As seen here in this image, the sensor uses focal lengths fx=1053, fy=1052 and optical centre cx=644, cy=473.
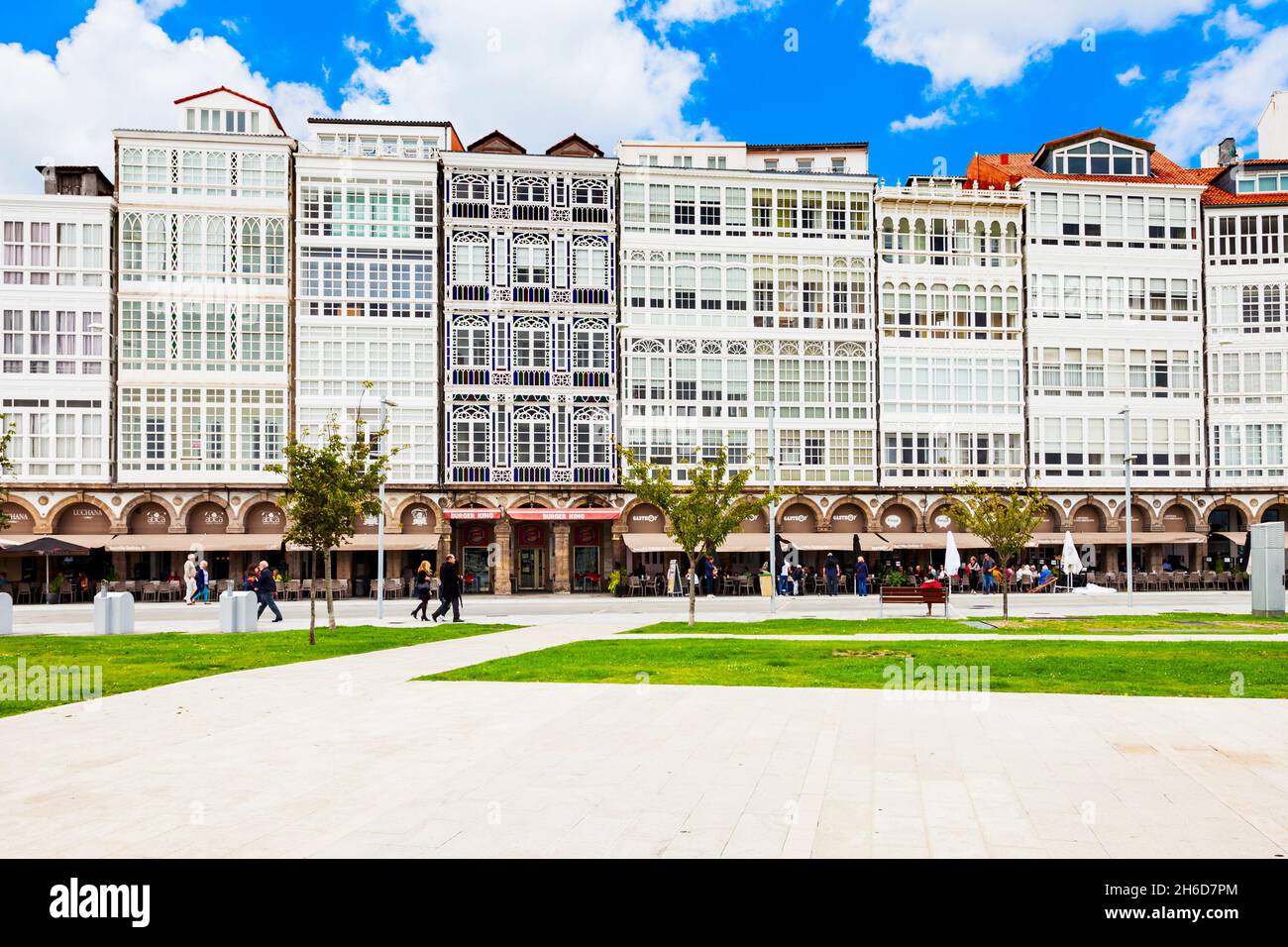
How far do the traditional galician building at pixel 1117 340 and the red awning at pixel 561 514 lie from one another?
21322 millimetres

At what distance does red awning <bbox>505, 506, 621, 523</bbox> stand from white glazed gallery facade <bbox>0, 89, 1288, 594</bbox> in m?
0.23

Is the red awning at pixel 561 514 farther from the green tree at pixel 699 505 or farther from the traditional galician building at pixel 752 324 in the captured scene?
the green tree at pixel 699 505

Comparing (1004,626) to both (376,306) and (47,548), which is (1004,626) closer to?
(376,306)

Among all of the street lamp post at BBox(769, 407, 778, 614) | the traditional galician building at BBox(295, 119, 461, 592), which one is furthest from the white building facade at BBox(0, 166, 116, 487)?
the street lamp post at BBox(769, 407, 778, 614)

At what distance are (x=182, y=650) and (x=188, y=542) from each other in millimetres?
26312

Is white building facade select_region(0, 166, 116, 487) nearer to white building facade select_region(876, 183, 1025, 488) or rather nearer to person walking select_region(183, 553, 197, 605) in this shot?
person walking select_region(183, 553, 197, 605)

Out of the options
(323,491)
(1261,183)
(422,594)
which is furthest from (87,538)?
(1261,183)

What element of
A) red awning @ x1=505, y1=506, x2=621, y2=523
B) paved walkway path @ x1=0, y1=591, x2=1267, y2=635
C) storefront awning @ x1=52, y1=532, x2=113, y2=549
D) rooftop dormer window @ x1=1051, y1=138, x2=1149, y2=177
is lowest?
paved walkway path @ x1=0, y1=591, x2=1267, y2=635

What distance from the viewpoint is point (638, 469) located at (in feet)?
92.7

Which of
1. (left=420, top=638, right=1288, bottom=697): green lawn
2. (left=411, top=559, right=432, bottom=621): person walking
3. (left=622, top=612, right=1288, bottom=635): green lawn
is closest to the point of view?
(left=420, top=638, right=1288, bottom=697): green lawn

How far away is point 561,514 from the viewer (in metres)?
48.1

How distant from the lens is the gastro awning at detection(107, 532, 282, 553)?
4422 cm

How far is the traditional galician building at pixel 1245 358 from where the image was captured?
52500mm

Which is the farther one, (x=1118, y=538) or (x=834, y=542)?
(x=1118, y=538)
